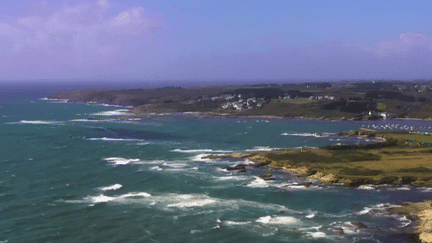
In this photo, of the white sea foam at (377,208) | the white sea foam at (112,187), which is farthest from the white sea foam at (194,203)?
the white sea foam at (377,208)

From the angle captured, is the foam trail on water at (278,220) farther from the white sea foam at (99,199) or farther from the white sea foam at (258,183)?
the white sea foam at (99,199)

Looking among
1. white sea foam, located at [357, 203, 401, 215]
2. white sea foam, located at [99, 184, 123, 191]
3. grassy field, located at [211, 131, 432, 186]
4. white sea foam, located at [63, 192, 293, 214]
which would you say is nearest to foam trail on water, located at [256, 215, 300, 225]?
white sea foam, located at [63, 192, 293, 214]

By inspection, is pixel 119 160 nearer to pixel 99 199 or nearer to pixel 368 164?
pixel 99 199

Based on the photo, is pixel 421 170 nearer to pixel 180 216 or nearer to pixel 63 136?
pixel 180 216

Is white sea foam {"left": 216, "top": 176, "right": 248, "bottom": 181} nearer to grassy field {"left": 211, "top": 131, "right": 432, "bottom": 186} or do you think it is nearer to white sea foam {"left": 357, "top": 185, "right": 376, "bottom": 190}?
grassy field {"left": 211, "top": 131, "right": 432, "bottom": 186}

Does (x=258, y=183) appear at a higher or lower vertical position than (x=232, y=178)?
lower

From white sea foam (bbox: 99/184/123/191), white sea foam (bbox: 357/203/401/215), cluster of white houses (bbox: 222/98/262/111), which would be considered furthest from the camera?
cluster of white houses (bbox: 222/98/262/111)

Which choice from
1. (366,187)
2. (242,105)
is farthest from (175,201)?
(242,105)
